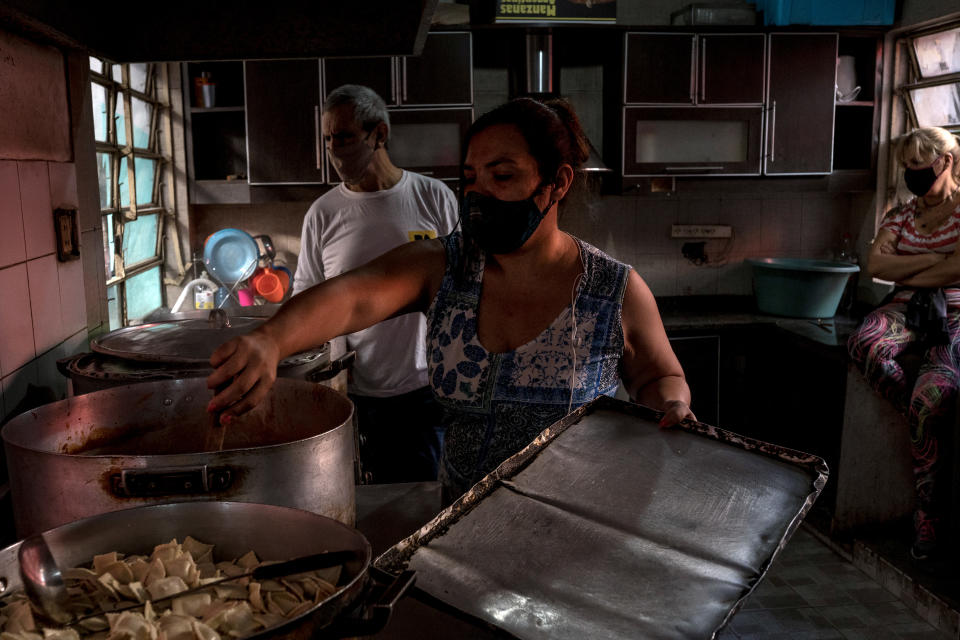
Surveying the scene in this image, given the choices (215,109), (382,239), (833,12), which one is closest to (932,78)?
(833,12)

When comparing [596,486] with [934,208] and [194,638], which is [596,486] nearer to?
[194,638]

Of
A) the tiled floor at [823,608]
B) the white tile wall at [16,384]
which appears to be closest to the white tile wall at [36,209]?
the white tile wall at [16,384]

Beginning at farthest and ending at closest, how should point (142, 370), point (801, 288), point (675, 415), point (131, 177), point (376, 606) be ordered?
1. point (801, 288)
2. point (131, 177)
3. point (142, 370)
4. point (675, 415)
5. point (376, 606)

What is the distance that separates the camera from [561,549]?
873 mm

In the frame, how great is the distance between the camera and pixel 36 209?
1587 mm

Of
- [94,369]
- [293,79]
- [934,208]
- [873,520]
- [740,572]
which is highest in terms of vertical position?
[293,79]

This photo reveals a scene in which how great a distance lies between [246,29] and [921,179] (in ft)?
9.18

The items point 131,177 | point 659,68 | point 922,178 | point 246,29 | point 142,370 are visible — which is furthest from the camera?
point 659,68

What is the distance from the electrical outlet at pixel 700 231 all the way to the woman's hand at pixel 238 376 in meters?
4.04

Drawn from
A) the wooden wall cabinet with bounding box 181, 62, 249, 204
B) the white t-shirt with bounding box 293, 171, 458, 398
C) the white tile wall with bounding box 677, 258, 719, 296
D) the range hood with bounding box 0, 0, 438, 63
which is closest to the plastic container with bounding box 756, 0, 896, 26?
the white tile wall with bounding box 677, 258, 719, 296

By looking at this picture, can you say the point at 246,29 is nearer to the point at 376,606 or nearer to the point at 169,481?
the point at 169,481

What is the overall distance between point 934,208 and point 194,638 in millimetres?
3391

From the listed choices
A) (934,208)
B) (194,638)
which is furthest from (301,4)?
(934,208)

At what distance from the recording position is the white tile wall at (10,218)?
1415mm
